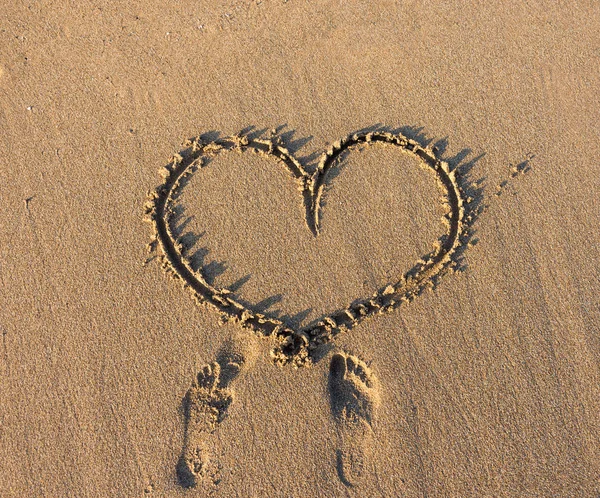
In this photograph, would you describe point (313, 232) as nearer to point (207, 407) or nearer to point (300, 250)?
point (300, 250)

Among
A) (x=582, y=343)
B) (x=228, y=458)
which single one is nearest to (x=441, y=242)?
(x=582, y=343)

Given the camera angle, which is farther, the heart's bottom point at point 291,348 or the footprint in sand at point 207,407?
the heart's bottom point at point 291,348

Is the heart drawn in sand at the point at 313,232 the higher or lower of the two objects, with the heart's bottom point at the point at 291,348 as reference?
higher

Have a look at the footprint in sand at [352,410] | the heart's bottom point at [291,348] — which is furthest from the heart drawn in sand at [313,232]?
the footprint in sand at [352,410]

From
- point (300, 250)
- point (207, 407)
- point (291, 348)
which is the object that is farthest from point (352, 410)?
point (300, 250)

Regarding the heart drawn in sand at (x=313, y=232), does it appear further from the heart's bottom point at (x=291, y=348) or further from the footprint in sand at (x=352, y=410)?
the footprint in sand at (x=352, y=410)

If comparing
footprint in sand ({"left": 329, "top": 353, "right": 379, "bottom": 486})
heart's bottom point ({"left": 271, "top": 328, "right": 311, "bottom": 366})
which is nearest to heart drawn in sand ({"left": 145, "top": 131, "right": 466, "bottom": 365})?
heart's bottom point ({"left": 271, "top": 328, "right": 311, "bottom": 366})
